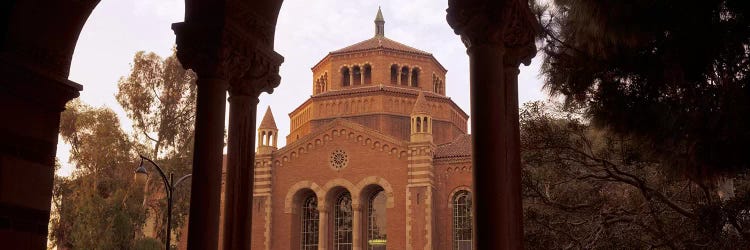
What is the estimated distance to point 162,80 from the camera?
108 feet

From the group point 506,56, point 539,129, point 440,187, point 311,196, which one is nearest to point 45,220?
point 506,56

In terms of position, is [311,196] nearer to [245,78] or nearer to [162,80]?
[162,80]

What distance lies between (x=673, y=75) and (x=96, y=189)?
26458 mm

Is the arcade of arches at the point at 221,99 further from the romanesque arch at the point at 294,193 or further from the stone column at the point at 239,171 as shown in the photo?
the romanesque arch at the point at 294,193

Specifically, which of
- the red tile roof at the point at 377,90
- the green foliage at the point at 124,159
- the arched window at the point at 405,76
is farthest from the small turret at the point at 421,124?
the green foliage at the point at 124,159

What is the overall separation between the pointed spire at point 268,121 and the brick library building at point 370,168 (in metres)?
0.07

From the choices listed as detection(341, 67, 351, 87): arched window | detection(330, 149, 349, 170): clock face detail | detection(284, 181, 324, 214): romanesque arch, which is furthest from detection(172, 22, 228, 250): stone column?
detection(341, 67, 351, 87): arched window

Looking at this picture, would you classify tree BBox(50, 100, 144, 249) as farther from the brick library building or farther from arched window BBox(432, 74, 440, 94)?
arched window BBox(432, 74, 440, 94)

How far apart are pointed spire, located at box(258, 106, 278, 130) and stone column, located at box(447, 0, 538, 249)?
38.4 meters

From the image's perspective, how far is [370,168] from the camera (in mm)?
41188

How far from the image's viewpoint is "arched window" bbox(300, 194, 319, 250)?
42.3 meters

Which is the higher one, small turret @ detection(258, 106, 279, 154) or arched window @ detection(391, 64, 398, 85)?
arched window @ detection(391, 64, 398, 85)

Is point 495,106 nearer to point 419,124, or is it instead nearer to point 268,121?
point 419,124

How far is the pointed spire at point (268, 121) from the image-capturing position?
4434 cm
